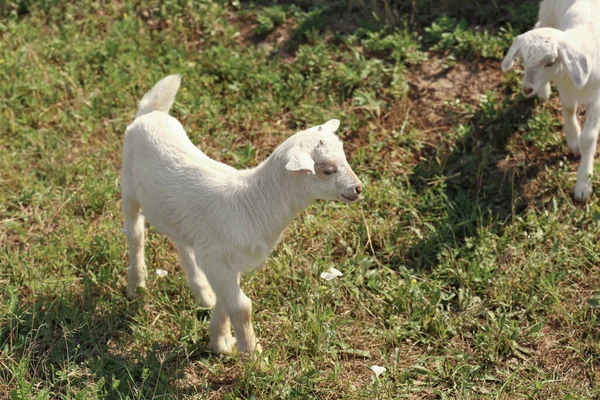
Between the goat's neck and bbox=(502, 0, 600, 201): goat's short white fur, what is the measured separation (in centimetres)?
206

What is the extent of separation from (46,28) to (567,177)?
522 centimetres

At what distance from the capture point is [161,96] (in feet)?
15.5

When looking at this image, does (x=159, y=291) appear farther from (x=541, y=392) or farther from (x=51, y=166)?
(x=541, y=392)

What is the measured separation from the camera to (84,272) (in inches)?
199

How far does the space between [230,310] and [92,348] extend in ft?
3.42

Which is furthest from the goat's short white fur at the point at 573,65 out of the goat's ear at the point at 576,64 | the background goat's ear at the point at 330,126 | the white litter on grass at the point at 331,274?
the white litter on grass at the point at 331,274

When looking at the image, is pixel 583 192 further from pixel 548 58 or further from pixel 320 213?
pixel 320 213

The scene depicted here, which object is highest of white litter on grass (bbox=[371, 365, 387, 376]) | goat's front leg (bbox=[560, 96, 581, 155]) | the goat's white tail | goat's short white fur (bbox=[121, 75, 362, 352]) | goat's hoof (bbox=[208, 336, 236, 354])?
the goat's white tail

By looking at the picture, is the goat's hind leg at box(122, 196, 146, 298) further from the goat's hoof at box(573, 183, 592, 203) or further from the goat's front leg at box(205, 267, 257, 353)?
the goat's hoof at box(573, 183, 592, 203)

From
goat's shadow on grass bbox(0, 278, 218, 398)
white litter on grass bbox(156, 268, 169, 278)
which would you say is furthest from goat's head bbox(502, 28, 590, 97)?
goat's shadow on grass bbox(0, 278, 218, 398)

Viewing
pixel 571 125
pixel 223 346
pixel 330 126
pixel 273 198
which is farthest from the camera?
pixel 571 125

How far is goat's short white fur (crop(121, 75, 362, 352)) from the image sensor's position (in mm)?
3926

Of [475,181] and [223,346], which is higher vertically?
[475,181]

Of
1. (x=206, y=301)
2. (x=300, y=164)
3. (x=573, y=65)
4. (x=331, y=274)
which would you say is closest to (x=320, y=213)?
(x=331, y=274)
